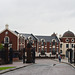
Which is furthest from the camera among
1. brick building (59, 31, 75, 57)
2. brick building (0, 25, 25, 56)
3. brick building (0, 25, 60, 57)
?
brick building (59, 31, 75, 57)

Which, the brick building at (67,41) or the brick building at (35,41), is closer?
the brick building at (35,41)

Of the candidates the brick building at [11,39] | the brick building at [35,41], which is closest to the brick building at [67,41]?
the brick building at [35,41]

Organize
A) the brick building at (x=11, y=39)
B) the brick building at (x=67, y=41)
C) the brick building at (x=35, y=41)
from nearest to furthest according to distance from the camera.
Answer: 1. the brick building at (x=11, y=39)
2. the brick building at (x=35, y=41)
3. the brick building at (x=67, y=41)

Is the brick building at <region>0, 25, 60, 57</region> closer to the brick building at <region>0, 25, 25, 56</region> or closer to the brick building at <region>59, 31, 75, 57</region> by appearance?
the brick building at <region>0, 25, 25, 56</region>

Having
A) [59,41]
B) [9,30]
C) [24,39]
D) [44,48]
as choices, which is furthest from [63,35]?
[9,30]

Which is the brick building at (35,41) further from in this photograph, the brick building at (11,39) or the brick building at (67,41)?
the brick building at (67,41)

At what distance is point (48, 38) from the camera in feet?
265

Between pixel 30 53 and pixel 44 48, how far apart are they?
4074 centimetres

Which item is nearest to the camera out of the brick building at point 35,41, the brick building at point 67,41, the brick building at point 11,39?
the brick building at point 11,39

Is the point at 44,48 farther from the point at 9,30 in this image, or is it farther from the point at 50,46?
the point at 9,30

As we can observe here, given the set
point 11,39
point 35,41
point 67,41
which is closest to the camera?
point 11,39

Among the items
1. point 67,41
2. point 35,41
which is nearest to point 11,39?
point 35,41

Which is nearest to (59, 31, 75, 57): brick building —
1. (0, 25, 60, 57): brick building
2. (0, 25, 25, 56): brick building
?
(0, 25, 60, 57): brick building

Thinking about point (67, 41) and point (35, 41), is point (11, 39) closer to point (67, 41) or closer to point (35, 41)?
point (35, 41)
